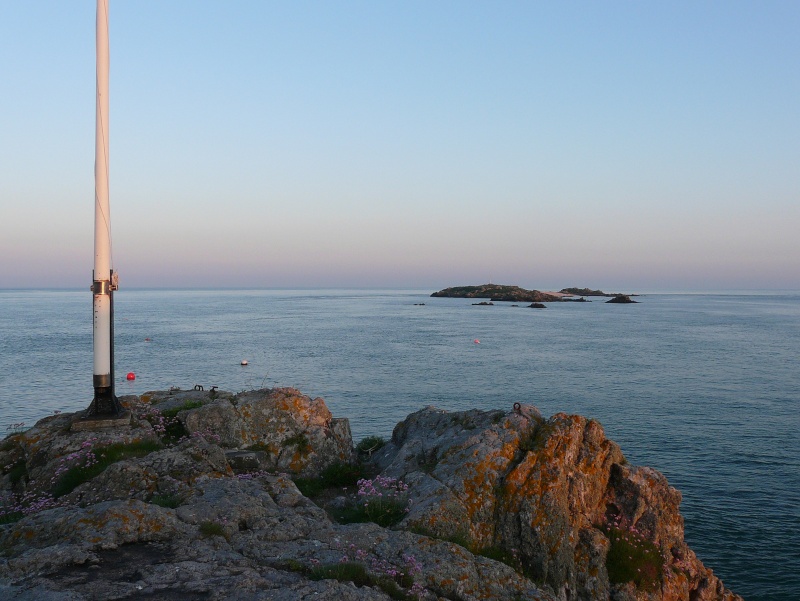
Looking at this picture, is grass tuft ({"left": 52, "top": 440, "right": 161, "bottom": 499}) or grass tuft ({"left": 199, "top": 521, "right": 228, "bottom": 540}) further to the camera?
grass tuft ({"left": 52, "top": 440, "right": 161, "bottom": 499})

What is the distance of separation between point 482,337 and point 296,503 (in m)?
81.9

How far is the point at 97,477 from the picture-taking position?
11281mm

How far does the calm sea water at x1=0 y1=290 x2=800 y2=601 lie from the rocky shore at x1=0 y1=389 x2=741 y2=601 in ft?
26.2

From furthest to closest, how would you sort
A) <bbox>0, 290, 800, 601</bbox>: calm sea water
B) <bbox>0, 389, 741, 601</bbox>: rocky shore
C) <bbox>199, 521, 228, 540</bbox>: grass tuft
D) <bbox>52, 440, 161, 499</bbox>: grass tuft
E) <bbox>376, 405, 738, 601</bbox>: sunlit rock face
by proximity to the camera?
<bbox>0, 290, 800, 601</bbox>: calm sea water, <bbox>52, 440, 161, 499</bbox>: grass tuft, <bbox>376, 405, 738, 601</bbox>: sunlit rock face, <bbox>199, 521, 228, 540</bbox>: grass tuft, <bbox>0, 389, 741, 601</bbox>: rocky shore

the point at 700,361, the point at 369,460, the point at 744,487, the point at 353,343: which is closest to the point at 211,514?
the point at 369,460

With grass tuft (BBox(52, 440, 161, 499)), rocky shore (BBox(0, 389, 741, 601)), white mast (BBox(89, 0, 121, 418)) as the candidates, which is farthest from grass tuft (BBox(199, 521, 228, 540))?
white mast (BBox(89, 0, 121, 418))

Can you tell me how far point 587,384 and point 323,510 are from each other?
41.6m

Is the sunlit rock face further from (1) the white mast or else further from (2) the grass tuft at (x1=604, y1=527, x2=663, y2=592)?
(1) the white mast

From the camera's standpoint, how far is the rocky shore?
24.3 feet

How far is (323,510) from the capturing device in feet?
34.9

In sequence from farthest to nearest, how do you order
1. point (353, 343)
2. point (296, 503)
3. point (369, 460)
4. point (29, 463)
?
point (353, 343) → point (369, 460) → point (29, 463) → point (296, 503)

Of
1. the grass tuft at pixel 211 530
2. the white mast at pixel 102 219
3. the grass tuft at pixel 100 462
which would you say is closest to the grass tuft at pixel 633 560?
the grass tuft at pixel 211 530

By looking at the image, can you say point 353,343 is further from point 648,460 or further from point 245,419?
point 245,419

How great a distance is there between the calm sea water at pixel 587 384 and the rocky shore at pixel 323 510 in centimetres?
798
